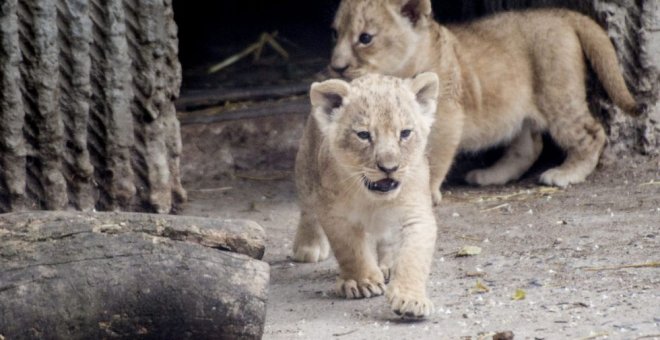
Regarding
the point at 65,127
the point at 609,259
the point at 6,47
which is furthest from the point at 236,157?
the point at 609,259

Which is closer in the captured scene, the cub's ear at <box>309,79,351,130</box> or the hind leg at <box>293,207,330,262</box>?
the cub's ear at <box>309,79,351,130</box>

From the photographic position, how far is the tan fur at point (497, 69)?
7633 mm

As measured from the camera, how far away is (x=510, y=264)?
589 centimetres

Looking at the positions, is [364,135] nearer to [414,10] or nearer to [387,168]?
[387,168]

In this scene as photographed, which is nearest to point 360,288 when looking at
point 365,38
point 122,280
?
point 122,280

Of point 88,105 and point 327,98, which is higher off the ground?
point 327,98

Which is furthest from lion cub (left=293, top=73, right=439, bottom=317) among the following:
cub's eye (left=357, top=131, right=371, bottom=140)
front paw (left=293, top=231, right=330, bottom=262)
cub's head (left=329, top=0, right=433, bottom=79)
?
cub's head (left=329, top=0, right=433, bottom=79)

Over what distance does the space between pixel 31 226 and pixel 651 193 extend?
4270 millimetres

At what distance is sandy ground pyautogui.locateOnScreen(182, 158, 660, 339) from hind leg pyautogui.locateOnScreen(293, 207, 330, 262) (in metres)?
0.06

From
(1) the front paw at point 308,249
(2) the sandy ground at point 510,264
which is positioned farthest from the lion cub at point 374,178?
(1) the front paw at point 308,249

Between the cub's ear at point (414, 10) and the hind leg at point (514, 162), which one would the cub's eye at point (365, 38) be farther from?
the hind leg at point (514, 162)

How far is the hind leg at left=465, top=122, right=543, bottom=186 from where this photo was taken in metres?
8.17

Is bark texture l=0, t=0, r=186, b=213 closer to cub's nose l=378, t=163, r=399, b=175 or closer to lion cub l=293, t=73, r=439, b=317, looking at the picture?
lion cub l=293, t=73, r=439, b=317

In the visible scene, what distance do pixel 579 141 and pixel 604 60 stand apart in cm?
58
